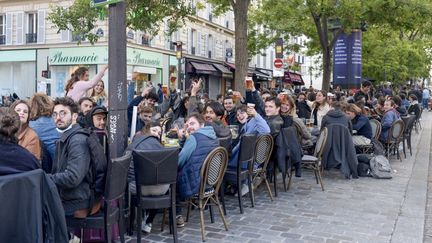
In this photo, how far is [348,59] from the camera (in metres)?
16.7

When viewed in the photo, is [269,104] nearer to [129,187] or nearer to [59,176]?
[129,187]

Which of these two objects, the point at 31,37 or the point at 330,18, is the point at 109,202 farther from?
the point at 31,37

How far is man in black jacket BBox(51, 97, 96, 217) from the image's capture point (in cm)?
367

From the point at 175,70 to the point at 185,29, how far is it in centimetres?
306

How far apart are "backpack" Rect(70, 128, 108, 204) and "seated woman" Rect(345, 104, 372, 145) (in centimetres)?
603

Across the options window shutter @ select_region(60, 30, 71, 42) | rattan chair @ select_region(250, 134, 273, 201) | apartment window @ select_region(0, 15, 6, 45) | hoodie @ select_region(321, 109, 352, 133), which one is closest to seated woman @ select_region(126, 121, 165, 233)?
rattan chair @ select_region(250, 134, 273, 201)

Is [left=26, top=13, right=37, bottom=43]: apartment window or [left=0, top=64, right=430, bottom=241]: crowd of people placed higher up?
[left=26, top=13, right=37, bottom=43]: apartment window

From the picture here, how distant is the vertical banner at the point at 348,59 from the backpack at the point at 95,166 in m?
13.9

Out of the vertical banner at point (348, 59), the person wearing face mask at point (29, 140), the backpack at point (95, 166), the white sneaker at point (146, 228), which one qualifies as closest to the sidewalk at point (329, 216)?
the white sneaker at point (146, 228)

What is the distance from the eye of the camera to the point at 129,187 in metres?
4.70

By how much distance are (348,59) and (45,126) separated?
13.7 meters

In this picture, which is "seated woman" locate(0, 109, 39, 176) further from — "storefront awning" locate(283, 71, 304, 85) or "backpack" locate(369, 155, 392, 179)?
"storefront awning" locate(283, 71, 304, 85)

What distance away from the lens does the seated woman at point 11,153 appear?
10.1ft

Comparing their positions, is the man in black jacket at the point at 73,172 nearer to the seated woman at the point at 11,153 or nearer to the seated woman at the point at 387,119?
the seated woman at the point at 11,153
